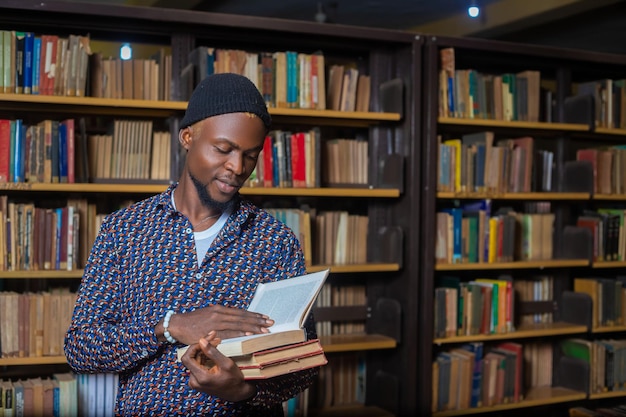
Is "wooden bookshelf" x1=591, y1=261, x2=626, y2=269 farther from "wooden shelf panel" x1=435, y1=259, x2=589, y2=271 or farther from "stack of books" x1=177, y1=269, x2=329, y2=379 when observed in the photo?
"stack of books" x1=177, y1=269, x2=329, y2=379

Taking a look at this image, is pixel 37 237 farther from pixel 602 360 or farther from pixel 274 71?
pixel 602 360

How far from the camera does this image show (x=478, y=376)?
3.72 m

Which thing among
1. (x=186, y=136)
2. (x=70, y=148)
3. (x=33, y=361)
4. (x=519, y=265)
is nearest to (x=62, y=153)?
(x=70, y=148)

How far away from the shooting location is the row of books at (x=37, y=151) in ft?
9.72

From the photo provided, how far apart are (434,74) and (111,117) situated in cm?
146

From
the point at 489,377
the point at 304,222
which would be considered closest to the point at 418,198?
the point at 304,222

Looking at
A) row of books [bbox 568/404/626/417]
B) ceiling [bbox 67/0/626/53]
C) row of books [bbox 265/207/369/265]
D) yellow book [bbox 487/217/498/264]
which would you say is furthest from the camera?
ceiling [bbox 67/0/626/53]

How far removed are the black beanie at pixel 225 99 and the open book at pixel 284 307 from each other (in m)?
0.37

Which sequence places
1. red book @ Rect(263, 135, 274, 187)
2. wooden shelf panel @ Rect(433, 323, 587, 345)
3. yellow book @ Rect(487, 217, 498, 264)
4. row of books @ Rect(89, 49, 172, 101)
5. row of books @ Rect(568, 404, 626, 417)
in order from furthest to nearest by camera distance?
row of books @ Rect(568, 404, 626, 417) → yellow book @ Rect(487, 217, 498, 264) → wooden shelf panel @ Rect(433, 323, 587, 345) → red book @ Rect(263, 135, 274, 187) → row of books @ Rect(89, 49, 172, 101)

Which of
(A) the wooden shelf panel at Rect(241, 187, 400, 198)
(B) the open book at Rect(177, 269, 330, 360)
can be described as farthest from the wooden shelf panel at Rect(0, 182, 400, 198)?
(B) the open book at Rect(177, 269, 330, 360)

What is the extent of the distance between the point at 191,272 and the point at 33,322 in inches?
67.7

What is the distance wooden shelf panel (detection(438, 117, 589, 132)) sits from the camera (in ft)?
11.8

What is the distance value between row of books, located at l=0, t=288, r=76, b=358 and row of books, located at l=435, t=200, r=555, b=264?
1707 millimetres

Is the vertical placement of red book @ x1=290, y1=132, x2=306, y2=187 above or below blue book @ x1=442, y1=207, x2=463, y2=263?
above
